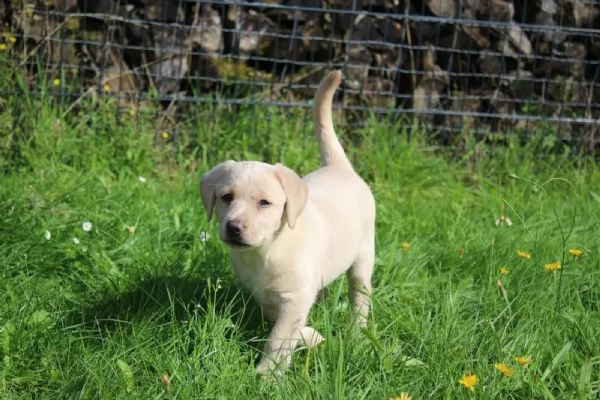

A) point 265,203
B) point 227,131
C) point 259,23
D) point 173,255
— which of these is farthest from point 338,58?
point 265,203

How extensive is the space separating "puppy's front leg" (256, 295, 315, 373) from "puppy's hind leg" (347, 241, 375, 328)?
0.40 meters

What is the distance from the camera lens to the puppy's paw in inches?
122

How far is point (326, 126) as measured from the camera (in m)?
3.79

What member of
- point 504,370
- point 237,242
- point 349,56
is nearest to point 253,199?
point 237,242

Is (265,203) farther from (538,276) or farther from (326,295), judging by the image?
(538,276)

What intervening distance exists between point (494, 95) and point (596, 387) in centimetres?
346

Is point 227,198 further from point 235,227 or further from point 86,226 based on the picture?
point 86,226

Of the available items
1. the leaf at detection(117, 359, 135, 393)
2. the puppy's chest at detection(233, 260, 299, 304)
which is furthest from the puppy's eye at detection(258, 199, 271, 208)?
the leaf at detection(117, 359, 135, 393)

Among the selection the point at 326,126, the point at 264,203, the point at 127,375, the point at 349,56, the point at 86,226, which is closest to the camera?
the point at 127,375

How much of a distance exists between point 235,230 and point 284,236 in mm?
297

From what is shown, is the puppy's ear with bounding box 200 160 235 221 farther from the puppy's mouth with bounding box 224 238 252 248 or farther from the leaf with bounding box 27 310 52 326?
the leaf with bounding box 27 310 52 326

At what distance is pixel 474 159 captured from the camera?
19.1 feet

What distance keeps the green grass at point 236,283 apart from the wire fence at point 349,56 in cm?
38

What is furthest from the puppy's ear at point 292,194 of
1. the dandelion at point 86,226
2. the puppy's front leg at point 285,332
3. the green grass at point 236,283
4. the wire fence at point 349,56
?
the wire fence at point 349,56
